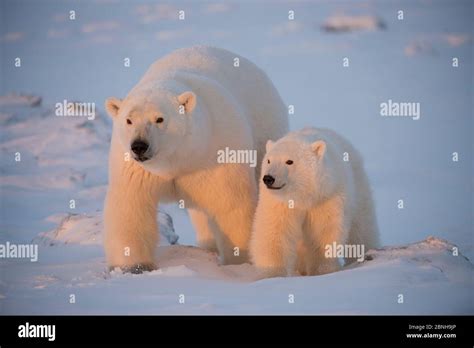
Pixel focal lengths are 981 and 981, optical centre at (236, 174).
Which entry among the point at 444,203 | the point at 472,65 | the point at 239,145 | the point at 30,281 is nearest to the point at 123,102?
the point at 239,145

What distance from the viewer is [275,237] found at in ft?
30.6

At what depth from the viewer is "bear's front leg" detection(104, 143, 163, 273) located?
9805mm

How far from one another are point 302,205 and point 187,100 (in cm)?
150

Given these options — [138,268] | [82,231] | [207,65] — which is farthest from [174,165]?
[82,231]

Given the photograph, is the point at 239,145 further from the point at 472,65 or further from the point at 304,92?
the point at 304,92

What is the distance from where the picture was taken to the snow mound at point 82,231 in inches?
484

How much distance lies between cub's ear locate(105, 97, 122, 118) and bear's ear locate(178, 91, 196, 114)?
67cm

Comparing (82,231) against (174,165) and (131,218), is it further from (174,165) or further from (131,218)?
(174,165)

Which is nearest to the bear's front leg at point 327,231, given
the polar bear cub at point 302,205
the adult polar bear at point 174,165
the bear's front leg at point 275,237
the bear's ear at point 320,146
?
the polar bear cub at point 302,205

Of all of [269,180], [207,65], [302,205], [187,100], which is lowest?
[302,205]

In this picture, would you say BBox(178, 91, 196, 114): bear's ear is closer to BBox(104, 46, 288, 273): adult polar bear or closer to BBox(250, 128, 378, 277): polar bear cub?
BBox(104, 46, 288, 273): adult polar bear

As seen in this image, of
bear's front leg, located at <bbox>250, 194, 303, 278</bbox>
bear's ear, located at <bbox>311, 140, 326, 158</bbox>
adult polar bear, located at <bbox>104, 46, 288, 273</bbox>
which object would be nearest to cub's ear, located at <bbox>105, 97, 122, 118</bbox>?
adult polar bear, located at <bbox>104, 46, 288, 273</bbox>

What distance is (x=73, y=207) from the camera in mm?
14602
